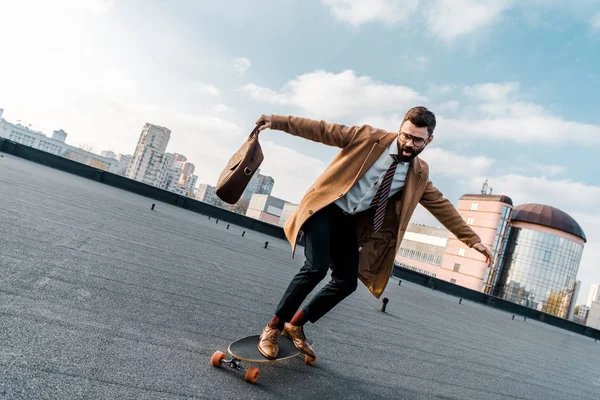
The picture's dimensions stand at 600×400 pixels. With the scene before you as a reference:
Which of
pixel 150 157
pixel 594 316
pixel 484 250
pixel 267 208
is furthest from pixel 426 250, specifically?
pixel 150 157

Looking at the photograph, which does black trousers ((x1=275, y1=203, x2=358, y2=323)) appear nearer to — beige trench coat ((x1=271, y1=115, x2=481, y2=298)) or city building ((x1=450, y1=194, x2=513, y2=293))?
beige trench coat ((x1=271, y1=115, x2=481, y2=298))

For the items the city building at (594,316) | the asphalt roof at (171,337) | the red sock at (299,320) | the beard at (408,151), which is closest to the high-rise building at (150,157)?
the city building at (594,316)

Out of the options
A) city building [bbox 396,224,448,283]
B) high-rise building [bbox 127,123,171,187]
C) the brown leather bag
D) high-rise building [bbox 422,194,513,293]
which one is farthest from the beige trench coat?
high-rise building [bbox 127,123,171,187]

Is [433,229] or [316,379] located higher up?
[433,229]

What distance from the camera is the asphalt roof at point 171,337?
1.93 m

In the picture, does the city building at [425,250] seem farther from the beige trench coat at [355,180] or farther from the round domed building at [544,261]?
the beige trench coat at [355,180]

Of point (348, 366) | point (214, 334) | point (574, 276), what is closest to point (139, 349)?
point (214, 334)

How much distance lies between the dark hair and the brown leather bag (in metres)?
1.30

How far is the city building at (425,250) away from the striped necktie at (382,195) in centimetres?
7008

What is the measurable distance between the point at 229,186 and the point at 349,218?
1079mm

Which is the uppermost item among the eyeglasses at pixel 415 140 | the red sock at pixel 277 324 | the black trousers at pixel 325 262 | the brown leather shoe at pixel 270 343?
the eyeglasses at pixel 415 140

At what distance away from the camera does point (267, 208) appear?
10544 cm

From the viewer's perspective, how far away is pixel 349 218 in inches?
123

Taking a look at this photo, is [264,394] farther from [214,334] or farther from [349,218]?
[349,218]
